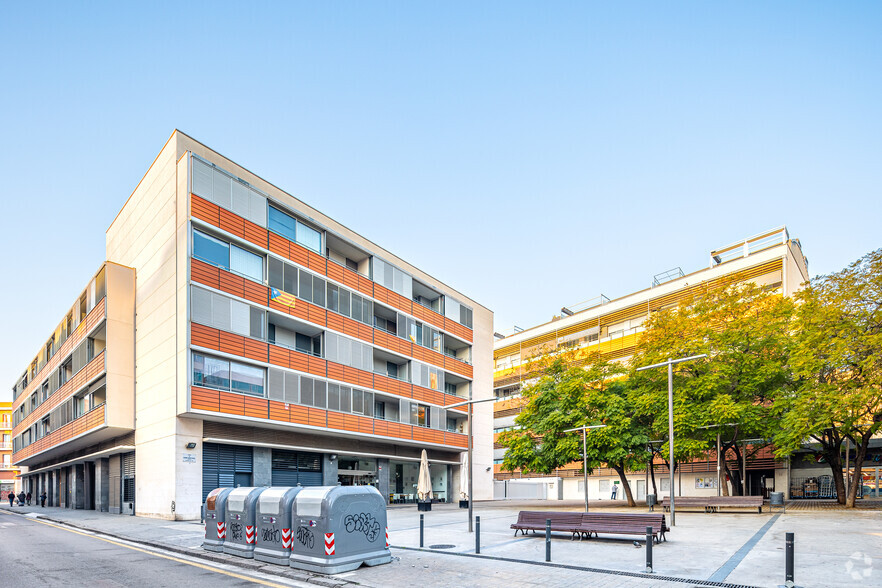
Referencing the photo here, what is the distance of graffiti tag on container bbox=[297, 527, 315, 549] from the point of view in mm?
12750

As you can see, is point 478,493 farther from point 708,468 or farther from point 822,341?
point 822,341

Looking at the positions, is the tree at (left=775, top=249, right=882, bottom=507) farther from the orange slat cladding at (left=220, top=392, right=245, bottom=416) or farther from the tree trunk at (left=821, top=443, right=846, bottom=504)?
the orange slat cladding at (left=220, top=392, right=245, bottom=416)

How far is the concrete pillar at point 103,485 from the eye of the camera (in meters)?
36.9

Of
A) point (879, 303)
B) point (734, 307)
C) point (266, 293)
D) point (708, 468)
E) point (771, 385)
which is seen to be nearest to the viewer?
point (879, 303)

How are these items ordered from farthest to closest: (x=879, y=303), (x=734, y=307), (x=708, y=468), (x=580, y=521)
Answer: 1. (x=708, y=468)
2. (x=734, y=307)
3. (x=879, y=303)
4. (x=580, y=521)

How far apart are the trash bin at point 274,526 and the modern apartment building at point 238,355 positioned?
14.4 m

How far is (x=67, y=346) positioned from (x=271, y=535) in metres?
35.6

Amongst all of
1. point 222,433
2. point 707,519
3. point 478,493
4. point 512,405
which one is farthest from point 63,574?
point 512,405

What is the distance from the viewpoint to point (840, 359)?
2812 centimetres

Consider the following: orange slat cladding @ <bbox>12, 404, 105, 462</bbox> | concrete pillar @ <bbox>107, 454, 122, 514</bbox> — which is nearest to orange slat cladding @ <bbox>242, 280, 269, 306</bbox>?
orange slat cladding @ <bbox>12, 404, 105, 462</bbox>

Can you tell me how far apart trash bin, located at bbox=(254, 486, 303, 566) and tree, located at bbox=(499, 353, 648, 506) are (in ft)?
79.7

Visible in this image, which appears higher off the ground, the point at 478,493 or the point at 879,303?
the point at 879,303

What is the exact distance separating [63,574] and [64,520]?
1955 cm

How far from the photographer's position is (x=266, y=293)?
31.5 metres
